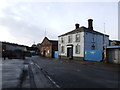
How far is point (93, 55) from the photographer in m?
31.7

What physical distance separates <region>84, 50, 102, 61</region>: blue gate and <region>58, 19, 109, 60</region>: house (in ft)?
5.32

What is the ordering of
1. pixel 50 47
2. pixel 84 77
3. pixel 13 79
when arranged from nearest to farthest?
pixel 13 79
pixel 84 77
pixel 50 47

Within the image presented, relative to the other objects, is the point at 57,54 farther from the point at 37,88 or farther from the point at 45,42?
the point at 37,88

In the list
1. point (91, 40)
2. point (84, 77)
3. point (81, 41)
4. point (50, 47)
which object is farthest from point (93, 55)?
point (50, 47)

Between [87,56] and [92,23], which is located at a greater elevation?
[92,23]

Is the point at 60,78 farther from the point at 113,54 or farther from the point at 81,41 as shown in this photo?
the point at 81,41

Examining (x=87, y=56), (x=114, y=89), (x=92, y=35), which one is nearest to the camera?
(x=114, y=89)

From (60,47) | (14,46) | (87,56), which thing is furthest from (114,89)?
(14,46)

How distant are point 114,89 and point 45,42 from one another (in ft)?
182

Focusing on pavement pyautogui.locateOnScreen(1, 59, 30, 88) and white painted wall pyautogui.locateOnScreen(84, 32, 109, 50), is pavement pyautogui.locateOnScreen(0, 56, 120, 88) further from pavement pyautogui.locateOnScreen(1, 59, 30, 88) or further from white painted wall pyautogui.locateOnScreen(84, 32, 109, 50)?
white painted wall pyautogui.locateOnScreen(84, 32, 109, 50)

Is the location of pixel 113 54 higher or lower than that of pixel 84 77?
higher

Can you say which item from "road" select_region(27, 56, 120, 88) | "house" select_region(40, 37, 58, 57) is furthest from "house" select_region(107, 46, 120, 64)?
"house" select_region(40, 37, 58, 57)

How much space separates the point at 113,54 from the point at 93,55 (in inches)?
227

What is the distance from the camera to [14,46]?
79062 millimetres
